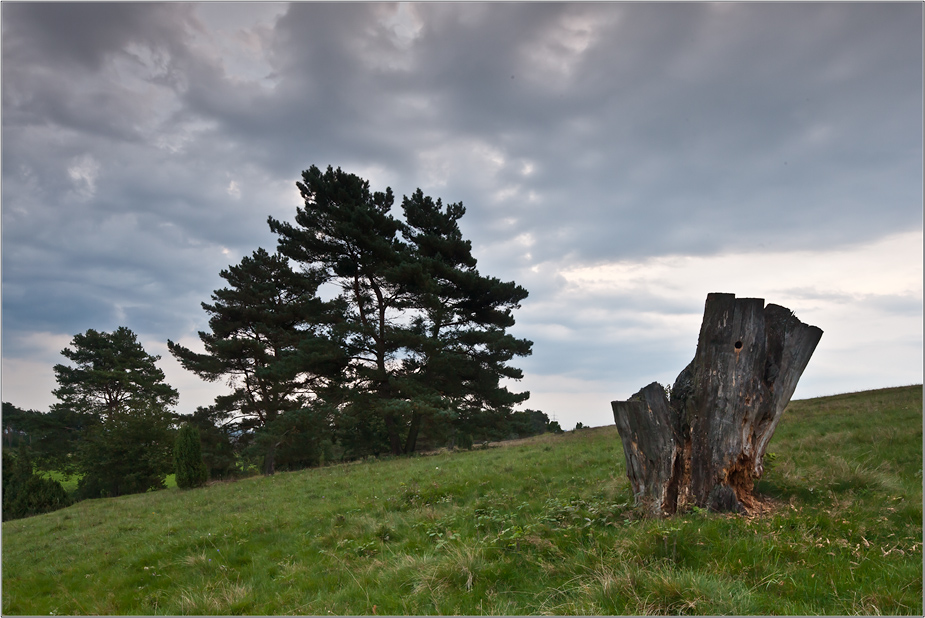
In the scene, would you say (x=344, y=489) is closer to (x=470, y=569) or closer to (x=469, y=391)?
(x=470, y=569)

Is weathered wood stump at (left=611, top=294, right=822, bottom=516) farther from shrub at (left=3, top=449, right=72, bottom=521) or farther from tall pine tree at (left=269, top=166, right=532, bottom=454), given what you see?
shrub at (left=3, top=449, right=72, bottom=521)

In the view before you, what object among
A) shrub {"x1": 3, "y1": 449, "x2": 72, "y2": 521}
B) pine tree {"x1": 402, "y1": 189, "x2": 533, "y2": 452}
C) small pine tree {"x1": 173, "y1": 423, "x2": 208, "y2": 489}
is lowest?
shrub {"x1": 3, "y1": 449, "x2": 72, "y2": 521}

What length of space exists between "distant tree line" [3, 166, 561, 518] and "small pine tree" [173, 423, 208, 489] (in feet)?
0.19

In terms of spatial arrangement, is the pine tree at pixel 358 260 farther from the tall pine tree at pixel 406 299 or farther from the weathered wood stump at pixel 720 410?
the weathered wood stump at pixel 720 410

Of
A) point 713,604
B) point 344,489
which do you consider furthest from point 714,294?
point 344,489

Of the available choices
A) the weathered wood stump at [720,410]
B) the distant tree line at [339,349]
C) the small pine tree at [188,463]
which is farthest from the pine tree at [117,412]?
the weathered wood stump at [720,410]

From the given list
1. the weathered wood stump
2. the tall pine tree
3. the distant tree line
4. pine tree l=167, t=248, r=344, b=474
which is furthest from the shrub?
the weathered wood stump

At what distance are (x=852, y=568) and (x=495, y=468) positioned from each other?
27.7 feet

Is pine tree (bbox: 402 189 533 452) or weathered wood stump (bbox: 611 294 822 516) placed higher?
pine tree (bbox: 402 189 533 452)

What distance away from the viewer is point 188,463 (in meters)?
19.2

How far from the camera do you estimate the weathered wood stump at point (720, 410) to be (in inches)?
235

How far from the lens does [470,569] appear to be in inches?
177

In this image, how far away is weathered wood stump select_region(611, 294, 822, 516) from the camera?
597 centimetres

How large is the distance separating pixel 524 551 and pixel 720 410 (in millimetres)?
3181
